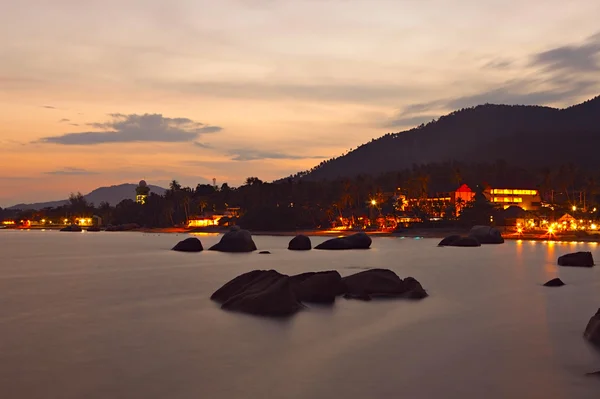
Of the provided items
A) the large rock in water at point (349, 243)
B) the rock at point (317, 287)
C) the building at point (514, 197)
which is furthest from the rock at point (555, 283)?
the building at point (514, 197)

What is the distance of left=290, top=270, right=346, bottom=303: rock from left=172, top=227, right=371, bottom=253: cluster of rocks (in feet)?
135

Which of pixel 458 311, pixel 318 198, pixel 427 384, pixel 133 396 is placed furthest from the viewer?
pixel 318 198

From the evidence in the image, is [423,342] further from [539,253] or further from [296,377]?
[539,253]

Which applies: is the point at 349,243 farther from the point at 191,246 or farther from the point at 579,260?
the point at 579,260

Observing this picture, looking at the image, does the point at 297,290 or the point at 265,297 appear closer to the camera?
the point at 265,297

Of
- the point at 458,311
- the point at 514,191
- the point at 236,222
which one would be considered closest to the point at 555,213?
the point at 514,191

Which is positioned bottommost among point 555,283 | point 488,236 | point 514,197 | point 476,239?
point 555,283

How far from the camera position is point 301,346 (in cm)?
2033

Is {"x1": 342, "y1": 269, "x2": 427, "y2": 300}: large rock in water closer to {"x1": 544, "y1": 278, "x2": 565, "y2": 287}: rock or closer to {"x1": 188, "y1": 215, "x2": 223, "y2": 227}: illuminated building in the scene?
{"x1": 544, "y1": 278, "x2": 565, "y2": 287}: rock

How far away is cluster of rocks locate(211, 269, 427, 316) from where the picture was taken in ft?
81.3

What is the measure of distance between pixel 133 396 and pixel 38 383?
316 centimetres

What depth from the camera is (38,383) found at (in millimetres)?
16203

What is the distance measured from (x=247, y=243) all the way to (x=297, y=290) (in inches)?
1719

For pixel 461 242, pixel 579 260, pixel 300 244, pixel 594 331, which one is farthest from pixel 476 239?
pixel 594 331
